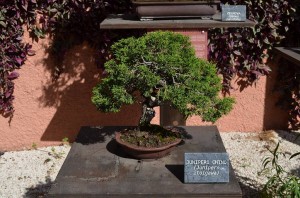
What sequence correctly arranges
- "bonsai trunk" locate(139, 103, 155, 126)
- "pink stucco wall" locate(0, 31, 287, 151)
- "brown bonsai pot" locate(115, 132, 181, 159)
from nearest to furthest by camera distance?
1. "brown bonsai pot" locate(115, 132, 181, 159)
2. "bonsai trunk" locate(139, 103, 155, 126)
3. "pink stucco wall" locate(0, 31, 287, 151)

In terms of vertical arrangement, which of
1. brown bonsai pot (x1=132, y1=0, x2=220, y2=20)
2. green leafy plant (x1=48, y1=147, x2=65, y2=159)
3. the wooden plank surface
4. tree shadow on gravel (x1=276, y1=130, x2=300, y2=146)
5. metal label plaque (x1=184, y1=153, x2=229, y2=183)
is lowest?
tree shadow on gravel (x1=276, y1=130, x2=300, y2=146)

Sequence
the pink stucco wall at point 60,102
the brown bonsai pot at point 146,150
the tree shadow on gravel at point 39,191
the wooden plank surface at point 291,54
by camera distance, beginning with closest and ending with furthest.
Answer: the brown bonsai pot at point 146,150, the wooden plank surface at point 291,54, the tree shadow on gravel at point 39,191, the pink stucco wall at point 60,102

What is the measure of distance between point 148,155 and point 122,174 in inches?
8.0

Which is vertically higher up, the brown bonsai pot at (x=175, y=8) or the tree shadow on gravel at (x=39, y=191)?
the brown bonsai pot at (x=175, y=8)

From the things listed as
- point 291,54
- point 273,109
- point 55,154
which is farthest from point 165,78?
point 273,109

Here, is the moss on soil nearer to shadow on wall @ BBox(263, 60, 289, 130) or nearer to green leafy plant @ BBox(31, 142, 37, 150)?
green leafy plant @ BBox(31, 142, 37, 150)

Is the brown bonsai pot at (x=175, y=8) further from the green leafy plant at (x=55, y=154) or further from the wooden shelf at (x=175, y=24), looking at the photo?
the green leafy plant at (x=55, y=154)

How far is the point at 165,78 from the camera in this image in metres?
2.46

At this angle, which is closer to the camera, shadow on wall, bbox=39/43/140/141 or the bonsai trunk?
the bonsai trunk

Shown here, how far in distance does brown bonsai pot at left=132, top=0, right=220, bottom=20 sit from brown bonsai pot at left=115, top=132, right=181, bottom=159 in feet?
3.10

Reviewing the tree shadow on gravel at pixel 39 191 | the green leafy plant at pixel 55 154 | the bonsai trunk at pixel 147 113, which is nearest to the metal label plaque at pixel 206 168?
the bonsai trunk at pixel 147 113

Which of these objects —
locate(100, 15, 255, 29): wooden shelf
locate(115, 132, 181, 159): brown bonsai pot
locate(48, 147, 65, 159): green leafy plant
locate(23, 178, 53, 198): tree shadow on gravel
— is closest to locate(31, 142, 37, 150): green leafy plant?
locate(48, 147, 65, 159): green leafy plant

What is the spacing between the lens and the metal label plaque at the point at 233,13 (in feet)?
10.0

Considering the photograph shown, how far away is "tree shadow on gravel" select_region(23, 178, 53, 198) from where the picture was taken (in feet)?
12.4
